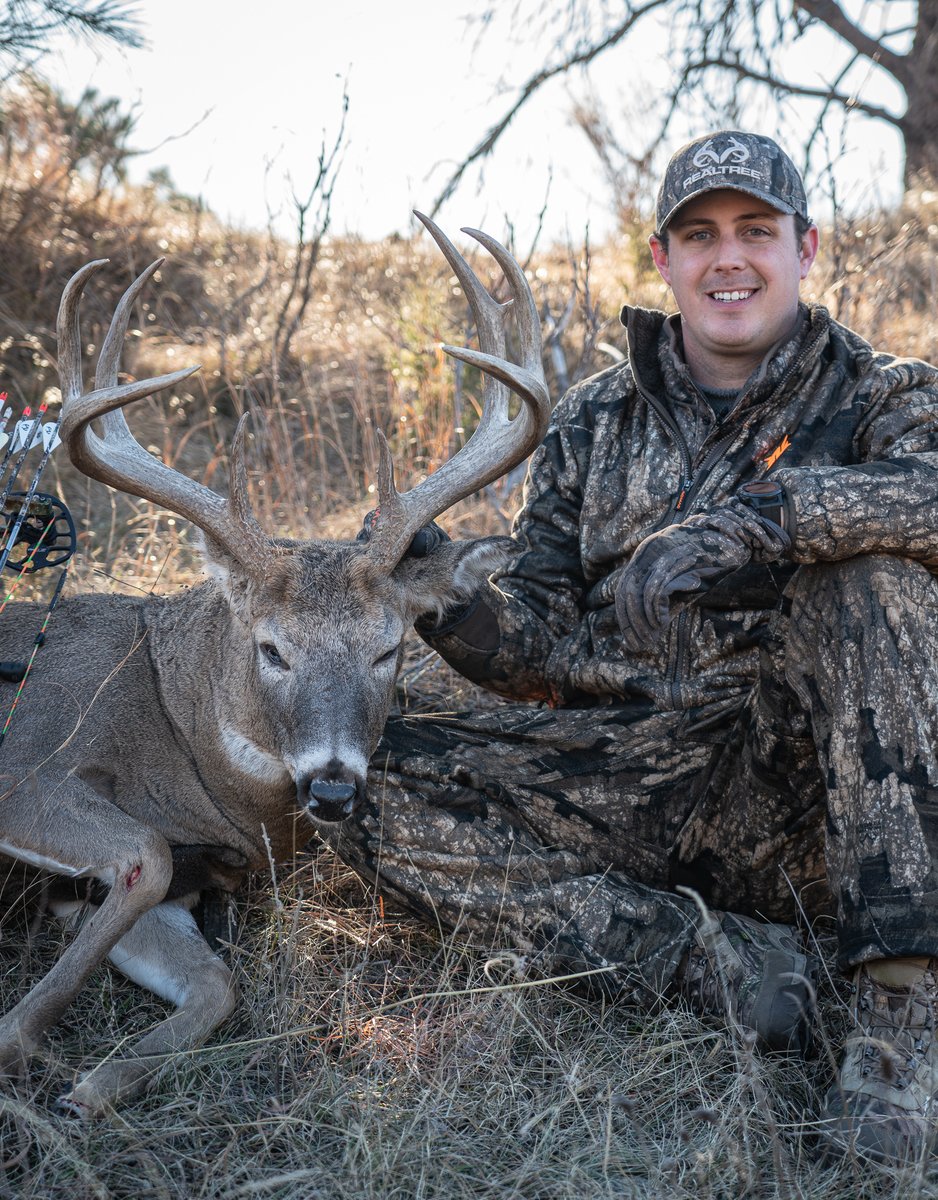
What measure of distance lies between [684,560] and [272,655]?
4.65ft

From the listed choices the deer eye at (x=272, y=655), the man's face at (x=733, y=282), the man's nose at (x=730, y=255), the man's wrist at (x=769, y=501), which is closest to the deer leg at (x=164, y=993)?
the deer eye at (x=272, y=655)

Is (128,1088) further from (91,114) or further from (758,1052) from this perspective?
(91,114)

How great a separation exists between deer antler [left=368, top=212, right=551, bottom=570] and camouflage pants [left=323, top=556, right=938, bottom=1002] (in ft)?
2.64

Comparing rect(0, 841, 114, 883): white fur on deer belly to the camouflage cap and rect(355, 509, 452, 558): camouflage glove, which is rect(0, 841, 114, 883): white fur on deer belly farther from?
the camouflage cap

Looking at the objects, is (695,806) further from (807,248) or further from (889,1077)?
(807,248)

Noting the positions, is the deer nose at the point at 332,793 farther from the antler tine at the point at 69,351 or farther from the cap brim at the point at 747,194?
the cap brim at the point at 747,194

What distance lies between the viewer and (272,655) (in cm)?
409

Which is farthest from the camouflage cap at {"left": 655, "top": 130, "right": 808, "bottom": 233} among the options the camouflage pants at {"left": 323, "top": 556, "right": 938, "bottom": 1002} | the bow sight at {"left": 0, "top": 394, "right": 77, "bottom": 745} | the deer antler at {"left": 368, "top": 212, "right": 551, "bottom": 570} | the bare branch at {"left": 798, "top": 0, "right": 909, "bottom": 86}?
the bare branch at {"left": 798, "top": 0, "right": 909, "bottom": 86}

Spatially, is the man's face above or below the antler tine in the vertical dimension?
above

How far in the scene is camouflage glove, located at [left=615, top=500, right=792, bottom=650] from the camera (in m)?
3.35

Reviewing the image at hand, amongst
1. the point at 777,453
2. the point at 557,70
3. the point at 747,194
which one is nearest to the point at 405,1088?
the point at 777,453

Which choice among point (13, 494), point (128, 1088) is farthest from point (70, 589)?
point (128, 1088)

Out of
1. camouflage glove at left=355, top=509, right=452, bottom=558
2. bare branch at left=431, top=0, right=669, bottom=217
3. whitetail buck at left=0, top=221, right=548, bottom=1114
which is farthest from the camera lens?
bare branch at left=431, top=0, right=669, bottom=217

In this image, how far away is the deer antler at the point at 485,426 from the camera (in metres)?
4.17
